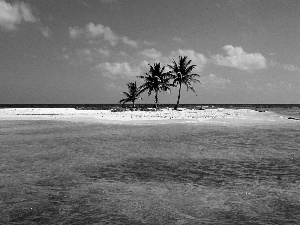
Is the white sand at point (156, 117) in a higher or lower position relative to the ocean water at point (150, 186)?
higher

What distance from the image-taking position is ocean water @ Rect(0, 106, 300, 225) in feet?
14.0

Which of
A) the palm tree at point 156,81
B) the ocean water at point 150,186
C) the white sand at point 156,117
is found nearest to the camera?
the ocean water at point 150,186

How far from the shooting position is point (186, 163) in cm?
815

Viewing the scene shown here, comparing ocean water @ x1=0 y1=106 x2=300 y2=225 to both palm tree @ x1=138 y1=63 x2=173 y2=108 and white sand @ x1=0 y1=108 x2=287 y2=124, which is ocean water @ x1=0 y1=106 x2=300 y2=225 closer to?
white sand @ x1=0 y1=108 x2=287 y2=124

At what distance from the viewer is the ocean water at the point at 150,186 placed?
14.0ft

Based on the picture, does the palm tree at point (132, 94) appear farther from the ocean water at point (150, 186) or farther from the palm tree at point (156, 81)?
the ocean water at point (150, 186)

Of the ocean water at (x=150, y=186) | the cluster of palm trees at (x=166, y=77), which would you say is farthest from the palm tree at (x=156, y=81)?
the ocean water at (x=150, y=186)

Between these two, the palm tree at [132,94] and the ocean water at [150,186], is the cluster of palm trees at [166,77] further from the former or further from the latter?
the ocean water at [150,186]

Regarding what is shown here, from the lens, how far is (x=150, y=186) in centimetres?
585

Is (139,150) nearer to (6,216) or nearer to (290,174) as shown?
(290,174)

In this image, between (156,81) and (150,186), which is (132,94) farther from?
(150,186)

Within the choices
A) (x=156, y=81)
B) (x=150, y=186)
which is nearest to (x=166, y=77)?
(x=156, y=81)

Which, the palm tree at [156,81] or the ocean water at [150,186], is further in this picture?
the palm tree at [156,81]

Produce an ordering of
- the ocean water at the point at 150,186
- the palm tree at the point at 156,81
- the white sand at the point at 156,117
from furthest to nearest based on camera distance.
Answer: the palm tree at the point at 156,81 → the white sand at the point at 156,117 → the ocean water at the point at 150,186
